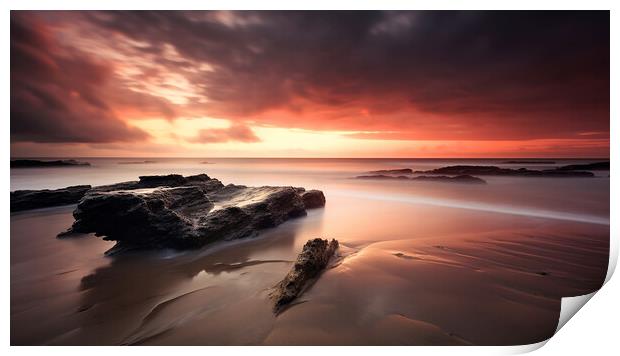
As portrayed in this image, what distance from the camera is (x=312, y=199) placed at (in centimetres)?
452

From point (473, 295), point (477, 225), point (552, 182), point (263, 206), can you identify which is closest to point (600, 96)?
point (477, 225)

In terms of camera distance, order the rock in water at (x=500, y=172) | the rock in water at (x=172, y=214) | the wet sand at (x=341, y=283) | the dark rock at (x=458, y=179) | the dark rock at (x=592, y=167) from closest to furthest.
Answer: the wet sand at (x=341, y=283) < the rock in water at (x=172, y=214) < the dark rock at (x=592, y=167) < the rock in water at (x=500, y=172) < the dark rock at (x=458, y=179)

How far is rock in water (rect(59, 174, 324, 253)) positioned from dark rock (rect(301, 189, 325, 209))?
58cm

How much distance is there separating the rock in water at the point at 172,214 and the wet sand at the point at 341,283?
0.16m

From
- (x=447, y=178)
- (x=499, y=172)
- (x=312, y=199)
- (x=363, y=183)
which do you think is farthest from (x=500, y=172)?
(x=312, y=199)

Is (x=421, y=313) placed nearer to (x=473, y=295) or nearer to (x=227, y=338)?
(x=473, y=295)

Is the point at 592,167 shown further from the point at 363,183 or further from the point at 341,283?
the point at 363,183

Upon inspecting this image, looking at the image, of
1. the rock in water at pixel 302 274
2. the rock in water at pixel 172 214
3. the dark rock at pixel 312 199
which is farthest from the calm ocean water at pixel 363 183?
the rock in water at pixel 302 274

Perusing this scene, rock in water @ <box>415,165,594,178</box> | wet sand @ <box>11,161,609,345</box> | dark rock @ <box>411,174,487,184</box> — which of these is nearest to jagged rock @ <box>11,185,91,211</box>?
wet sand @ <box>11,161,609,345</box>

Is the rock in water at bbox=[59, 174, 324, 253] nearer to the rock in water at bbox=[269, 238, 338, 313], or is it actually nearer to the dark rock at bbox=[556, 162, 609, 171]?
the rock in water at bbox=[269, 238, 338, 313]

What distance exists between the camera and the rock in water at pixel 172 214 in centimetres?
261

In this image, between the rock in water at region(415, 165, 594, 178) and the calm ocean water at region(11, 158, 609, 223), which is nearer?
the calm ocean water at region(11, 158, 609, 223)

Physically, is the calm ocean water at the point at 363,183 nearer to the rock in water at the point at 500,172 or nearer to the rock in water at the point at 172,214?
the rock in water at the point at 500,172

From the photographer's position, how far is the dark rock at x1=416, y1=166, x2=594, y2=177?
4.16 metres
